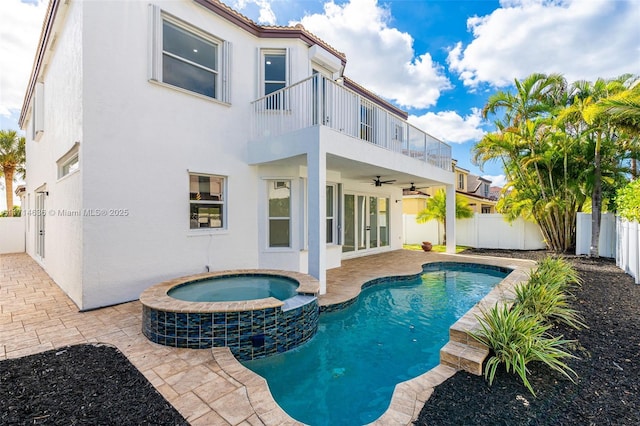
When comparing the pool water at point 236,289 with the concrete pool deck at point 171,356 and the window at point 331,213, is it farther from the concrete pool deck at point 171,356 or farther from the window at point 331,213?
the window at point 331,213

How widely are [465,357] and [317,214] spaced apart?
407 centimetres

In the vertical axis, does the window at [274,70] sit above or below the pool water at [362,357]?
above

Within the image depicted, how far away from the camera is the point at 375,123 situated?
438 inches

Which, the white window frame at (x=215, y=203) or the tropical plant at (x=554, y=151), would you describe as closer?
the white window frame at (x=215, y=203)

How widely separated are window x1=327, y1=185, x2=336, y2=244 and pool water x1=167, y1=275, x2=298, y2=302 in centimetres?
435

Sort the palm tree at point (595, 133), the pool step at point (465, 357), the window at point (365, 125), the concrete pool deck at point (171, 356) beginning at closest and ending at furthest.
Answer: the concrete pool deck at point (171, 356)
the pool step at point (465, 357)
the window at point (365, 125)
the palm tree at point (595, 133)

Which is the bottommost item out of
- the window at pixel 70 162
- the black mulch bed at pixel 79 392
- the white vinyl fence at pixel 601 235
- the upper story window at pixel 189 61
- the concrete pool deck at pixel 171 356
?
the concrete pool deck at pixel 171 356

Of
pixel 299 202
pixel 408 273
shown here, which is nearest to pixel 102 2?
pixel 299 202

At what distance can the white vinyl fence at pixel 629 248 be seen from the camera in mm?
7941

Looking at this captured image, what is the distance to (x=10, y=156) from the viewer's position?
21.6 metres

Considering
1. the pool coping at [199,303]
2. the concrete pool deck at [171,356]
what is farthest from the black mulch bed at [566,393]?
the pool coping at [199,303]

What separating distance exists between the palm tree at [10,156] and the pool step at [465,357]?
28996 millimetres

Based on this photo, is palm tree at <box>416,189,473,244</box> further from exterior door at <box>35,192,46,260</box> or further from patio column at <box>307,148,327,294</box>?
exterior door at <box>35,192,46,260</box>

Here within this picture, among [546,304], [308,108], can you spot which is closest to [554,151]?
[546,304]
